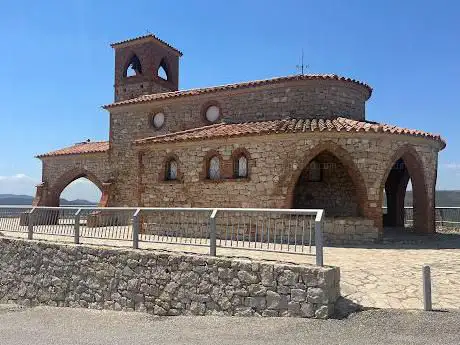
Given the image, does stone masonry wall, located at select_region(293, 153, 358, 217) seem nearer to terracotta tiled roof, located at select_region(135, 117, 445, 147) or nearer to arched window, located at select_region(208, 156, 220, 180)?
Result: terracotta tiled roof, located at select_region(135, 117, 445, 147)

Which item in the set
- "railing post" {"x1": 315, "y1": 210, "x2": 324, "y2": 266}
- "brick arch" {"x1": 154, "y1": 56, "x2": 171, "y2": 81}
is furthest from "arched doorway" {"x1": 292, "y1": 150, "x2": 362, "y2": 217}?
"brick arch" {"x1": 154, "y1": 56, "x2": 171, "y2": 81}

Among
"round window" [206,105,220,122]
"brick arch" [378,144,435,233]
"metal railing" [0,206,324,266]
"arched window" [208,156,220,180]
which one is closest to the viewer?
"metal railing" [0,206,324,266]

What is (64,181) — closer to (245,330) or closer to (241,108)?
(241,108)

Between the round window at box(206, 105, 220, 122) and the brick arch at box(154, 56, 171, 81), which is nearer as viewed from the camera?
the round window at box(206, 105, 220, 122)

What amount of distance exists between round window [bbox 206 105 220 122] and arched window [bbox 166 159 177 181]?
115 inches

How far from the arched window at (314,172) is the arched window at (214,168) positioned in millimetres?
3684

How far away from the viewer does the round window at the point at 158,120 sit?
2002 cm

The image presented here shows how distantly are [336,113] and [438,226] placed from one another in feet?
24.4

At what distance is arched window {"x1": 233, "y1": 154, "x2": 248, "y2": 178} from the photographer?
1509cm

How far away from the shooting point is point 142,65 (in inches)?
949

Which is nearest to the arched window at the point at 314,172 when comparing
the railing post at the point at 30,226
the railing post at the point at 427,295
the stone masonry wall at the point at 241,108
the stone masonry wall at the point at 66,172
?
the stone masonry wall at the point at 241,108

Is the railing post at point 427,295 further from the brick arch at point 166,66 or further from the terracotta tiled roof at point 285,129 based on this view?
the brick arch at point 166,66

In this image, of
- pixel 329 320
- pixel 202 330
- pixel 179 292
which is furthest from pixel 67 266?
pixel 329 320

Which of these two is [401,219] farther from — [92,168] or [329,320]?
[92,168]
